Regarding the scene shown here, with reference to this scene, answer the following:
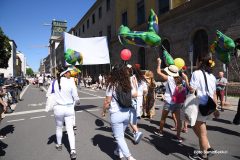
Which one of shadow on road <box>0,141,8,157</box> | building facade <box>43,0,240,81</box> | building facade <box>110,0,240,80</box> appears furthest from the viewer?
building facade <box>43,0,240,81</box>

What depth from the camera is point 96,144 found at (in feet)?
17.9

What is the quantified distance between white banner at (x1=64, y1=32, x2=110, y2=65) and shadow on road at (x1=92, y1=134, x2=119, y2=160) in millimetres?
3866

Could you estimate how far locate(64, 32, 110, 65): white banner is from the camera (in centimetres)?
884

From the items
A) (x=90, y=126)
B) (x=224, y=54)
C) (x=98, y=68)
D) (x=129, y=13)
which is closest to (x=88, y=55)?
(x=90, y=126)

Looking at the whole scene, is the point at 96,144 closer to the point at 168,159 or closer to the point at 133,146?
the point at 133,146

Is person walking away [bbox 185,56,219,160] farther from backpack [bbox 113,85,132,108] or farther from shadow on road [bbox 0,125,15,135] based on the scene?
shadow on road [bbox 0,125,15,135]

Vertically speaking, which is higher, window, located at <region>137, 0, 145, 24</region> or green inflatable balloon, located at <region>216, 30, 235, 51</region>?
window, located at <region>137, 0, 145, 24</region>

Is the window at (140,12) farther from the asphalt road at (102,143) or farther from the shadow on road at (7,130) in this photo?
the shadow on road at (7,130)

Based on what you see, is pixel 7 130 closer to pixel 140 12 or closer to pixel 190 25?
pixel 190 25

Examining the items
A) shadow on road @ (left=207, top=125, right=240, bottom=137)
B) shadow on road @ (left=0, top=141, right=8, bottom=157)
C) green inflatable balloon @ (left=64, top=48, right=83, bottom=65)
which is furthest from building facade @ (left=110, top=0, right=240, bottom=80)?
shadow on road @ (left=0, top=141, right=8, bottom=157)

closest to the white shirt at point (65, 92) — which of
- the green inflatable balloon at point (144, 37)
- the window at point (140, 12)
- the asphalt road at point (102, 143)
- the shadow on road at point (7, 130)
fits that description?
the asphalt road at point (102, 143)

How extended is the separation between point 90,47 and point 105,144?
5165mm

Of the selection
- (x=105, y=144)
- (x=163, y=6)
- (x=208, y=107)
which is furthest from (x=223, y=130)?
(x=163, y=6)

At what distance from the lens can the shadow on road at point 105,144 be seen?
4875 millimetres
